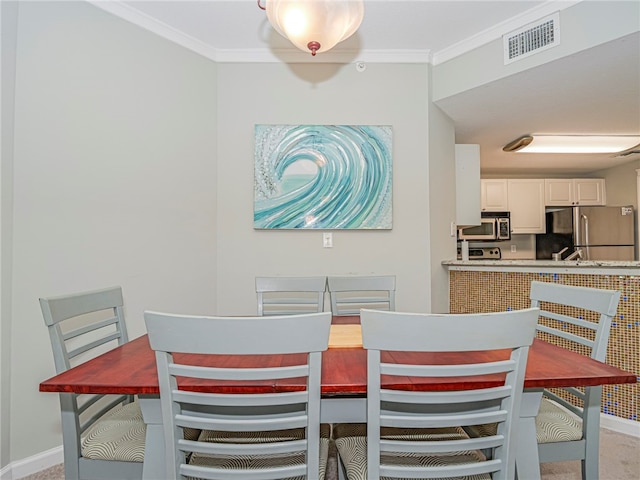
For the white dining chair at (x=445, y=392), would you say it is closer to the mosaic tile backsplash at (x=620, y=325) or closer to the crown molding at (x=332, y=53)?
the mosaic tile backsplash at (x=620, y=325)

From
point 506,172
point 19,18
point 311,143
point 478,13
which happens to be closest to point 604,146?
point 506,172

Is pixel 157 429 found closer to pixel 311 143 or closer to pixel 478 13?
pixel 311 143

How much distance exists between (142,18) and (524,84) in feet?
8.56

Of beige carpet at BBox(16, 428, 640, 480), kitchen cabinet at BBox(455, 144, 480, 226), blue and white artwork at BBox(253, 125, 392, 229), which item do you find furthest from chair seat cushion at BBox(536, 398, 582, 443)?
kitchen cabinet at BBox(455, 144, 480, 226)

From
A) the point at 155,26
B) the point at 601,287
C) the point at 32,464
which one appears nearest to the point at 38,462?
the point at 32,464

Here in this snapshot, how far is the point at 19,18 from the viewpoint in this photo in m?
1.72

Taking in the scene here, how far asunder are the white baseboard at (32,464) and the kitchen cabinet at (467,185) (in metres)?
3.22

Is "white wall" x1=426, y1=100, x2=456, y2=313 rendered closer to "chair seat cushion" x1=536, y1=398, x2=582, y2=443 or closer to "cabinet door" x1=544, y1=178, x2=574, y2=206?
"chair seat cushion" x1=536, y1=398, x2=582, y2=443

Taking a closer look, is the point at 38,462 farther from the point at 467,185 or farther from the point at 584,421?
the point at 467,185

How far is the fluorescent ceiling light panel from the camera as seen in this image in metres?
3.51

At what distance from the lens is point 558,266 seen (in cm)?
217

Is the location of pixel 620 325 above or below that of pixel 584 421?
above

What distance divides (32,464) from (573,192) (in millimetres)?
6199

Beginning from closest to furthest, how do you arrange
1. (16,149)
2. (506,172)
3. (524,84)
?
(16,149) → (524,84) → (506,172)
